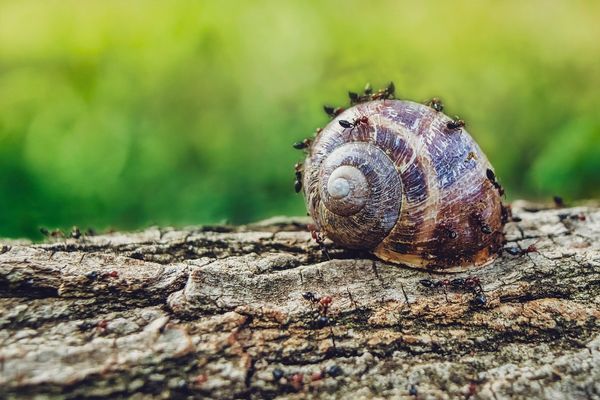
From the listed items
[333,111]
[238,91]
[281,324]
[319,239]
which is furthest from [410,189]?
[238,91]

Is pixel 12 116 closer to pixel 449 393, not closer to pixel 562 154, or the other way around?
pixel 449 393

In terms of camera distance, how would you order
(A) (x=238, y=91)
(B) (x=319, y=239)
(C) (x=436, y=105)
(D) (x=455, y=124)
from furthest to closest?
(A) (x=238, y=91) → (B) (x=319, y=239) → (C) (x=436, y=105) → (D) (x=455, y=124)

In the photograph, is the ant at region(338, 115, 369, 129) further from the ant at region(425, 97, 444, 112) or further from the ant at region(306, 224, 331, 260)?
the ant at region(306, 224, 331, 260)

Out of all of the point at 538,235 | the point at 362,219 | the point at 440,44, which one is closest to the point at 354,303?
the point at 362,219

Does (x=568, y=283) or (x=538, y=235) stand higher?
(x=538, y=235)

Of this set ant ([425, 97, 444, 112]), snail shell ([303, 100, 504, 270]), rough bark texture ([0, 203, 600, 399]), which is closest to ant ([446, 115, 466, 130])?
snail shell ([303, 100, 504, 270])

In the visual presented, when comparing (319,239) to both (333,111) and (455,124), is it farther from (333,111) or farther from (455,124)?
(455,124)

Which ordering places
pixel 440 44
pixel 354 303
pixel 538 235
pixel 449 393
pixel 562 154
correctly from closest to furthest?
pixel 449 393, pixel 354 303, pixel 538 235, pixel 562 154, pixel 440 44
